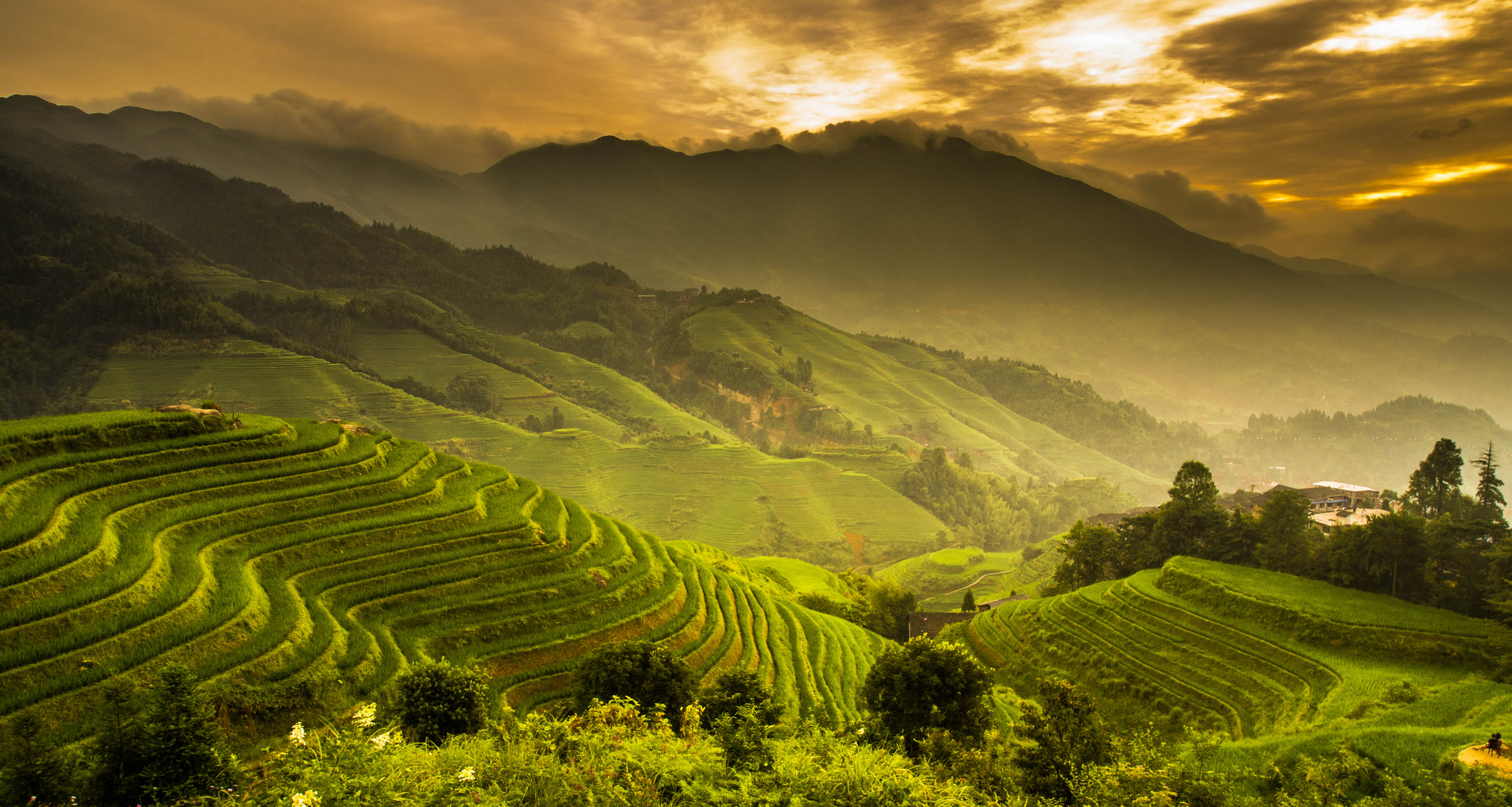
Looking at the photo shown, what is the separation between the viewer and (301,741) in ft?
30.5

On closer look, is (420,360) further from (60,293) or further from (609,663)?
(609,663)

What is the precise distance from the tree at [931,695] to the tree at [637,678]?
7.44 m

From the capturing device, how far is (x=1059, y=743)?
60.8 feet

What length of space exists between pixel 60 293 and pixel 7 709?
150524 mm

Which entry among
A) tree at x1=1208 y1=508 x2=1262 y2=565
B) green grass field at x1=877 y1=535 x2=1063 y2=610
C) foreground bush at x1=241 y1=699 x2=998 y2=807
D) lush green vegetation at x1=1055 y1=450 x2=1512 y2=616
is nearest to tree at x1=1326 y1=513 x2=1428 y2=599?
lush green vegetation at x1=1055 y1=450 x2=1512 y2=616

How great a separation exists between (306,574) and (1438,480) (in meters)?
73.0

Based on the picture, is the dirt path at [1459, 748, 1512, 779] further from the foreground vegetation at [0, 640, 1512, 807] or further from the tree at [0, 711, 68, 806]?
the tree at [0, 711, 68, 806]

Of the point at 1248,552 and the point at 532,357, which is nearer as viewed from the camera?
the point at 1248,552

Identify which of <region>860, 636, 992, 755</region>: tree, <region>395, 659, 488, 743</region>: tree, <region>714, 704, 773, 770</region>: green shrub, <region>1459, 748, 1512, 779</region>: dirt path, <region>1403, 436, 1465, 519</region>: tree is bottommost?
<region>860, 636, 992, 755</region>: tree

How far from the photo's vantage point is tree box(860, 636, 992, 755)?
918 inches

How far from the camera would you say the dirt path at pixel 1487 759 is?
16094 mm

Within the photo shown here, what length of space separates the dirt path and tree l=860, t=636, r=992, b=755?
39.5 feet

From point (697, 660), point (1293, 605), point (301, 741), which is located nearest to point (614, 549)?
point (697, 660)

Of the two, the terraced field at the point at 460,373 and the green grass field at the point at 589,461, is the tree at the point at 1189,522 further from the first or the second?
the terraced field at the point at 460,373
